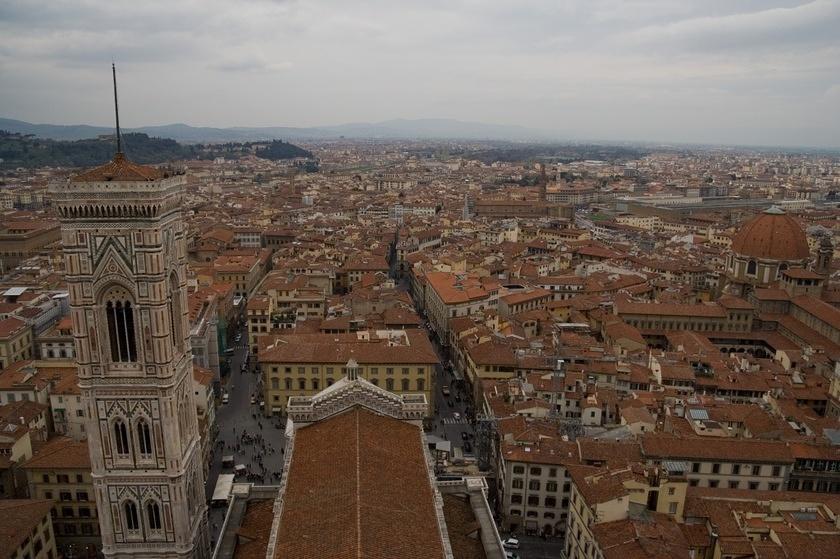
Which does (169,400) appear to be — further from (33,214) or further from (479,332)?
(33,214)

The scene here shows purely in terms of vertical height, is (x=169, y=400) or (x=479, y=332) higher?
(x=169, y=400)

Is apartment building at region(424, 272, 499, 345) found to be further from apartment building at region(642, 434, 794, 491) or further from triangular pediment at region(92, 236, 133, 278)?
triangular pediment at region(92, 236, 133, 278)

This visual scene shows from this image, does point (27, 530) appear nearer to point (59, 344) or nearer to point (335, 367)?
point (335, 367)

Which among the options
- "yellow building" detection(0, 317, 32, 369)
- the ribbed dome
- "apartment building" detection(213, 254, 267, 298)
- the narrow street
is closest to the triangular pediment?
the narrow street

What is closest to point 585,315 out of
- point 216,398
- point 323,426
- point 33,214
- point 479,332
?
point 479,332

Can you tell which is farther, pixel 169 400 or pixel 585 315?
pixel 585 315

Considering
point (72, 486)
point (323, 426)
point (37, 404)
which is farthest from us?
point (37, 404)
